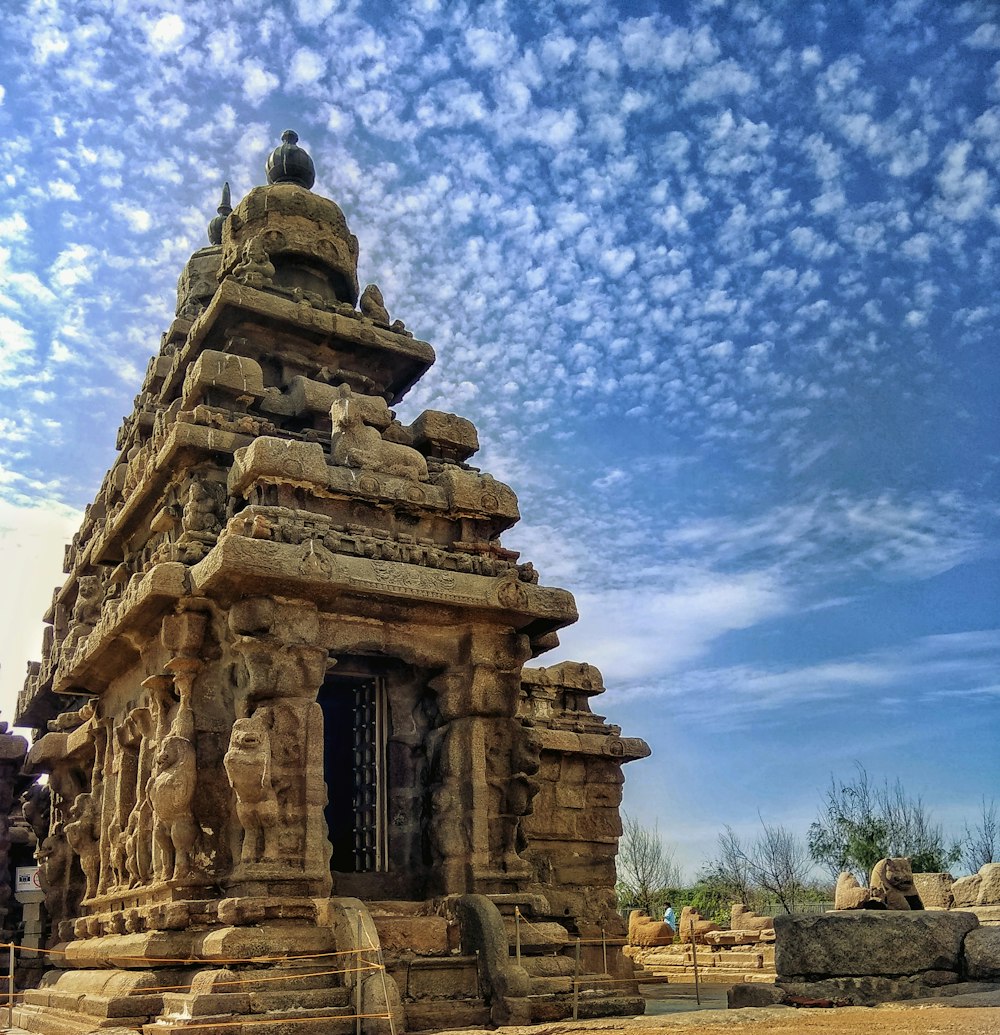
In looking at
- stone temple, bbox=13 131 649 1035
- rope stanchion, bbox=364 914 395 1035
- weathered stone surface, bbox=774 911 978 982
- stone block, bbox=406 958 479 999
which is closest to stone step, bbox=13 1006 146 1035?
stone temple, bbox=13 131 649 1035

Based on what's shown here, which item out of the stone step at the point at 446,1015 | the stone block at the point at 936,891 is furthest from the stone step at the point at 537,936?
the stone block at the point at 936,891

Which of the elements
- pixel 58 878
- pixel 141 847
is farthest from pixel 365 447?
→ pixel 58 878

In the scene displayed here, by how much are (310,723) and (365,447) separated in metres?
3.01

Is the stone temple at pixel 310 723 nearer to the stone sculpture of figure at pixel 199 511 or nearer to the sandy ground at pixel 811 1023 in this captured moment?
the stone sculpture of figure at pixel 199 511

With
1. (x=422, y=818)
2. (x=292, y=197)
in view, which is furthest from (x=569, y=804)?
(x=292, y=197)

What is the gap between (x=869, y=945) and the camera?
25.7 feet

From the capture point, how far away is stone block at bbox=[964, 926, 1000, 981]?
7.85 metres

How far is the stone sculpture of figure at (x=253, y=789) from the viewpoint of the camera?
29.6ft

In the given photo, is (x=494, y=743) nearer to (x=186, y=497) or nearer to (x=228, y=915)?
(x=228, y=915)

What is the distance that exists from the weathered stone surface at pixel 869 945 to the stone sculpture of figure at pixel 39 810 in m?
14.0

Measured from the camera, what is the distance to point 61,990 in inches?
404

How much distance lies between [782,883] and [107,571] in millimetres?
32295

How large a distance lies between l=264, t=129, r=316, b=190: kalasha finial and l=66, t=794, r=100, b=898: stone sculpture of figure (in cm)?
867

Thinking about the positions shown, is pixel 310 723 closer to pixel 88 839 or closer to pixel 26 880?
pixel 88 839
